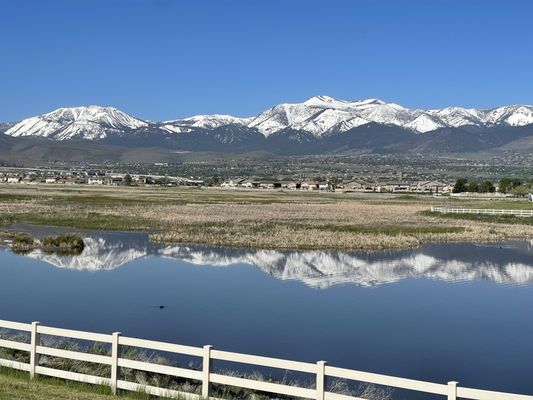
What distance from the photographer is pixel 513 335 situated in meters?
25.3

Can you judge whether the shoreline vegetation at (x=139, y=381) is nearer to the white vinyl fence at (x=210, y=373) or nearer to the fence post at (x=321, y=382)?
the white vinyl fence at (x=210, y=373)

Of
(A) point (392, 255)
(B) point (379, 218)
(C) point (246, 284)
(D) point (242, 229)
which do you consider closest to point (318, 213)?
A: (B) point (379, 218)

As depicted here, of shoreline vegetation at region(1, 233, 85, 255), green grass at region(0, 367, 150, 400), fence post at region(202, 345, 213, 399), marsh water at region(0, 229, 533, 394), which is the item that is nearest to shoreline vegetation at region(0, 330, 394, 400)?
green grass at region(0, 367, 150, 400)

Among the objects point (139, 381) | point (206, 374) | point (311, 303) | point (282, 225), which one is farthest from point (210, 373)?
point (282, 225)

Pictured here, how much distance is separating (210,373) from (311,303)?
17.9m

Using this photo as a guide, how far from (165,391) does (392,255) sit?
3727cm

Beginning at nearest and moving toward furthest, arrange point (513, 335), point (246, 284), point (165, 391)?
point (165, 391), point (513, 335), point (246, 284)

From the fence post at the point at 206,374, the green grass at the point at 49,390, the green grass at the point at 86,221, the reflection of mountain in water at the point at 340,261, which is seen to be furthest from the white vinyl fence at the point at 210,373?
the green grass at the point at 86,221

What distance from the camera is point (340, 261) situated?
45531 millimetres

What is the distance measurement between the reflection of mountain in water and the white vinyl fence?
22.3 m

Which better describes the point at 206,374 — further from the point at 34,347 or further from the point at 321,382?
the point at 34,347

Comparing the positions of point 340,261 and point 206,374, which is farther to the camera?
point 340,261

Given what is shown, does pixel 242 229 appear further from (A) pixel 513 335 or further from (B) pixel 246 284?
(A) pixel 513 335

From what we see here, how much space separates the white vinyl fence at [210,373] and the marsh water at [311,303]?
25.0 ft
